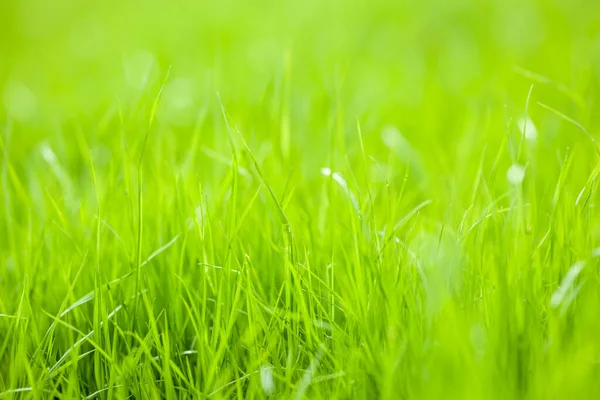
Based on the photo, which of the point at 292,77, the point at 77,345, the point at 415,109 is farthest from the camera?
the point at 292,77

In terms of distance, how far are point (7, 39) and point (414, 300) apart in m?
3.69

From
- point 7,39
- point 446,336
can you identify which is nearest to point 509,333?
point 446,336

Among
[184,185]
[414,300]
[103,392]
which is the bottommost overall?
[103,392]

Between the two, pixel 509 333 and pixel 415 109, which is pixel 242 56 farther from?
pixel 509 333

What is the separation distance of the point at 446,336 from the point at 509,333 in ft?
0.41

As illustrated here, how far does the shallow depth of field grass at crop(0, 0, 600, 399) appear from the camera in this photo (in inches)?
39.5

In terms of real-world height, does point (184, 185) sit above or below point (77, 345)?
above

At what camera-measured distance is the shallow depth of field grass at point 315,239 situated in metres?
1.00

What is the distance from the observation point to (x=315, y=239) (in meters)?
1.31

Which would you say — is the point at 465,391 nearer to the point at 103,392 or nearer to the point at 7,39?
the point at 103,392

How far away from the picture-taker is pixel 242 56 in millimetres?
2891

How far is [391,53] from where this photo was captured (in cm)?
294

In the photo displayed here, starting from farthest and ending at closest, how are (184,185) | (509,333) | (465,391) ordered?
(184,185) < (509,333) < (465,391)

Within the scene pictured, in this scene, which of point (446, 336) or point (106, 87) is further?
point (106, 87)
